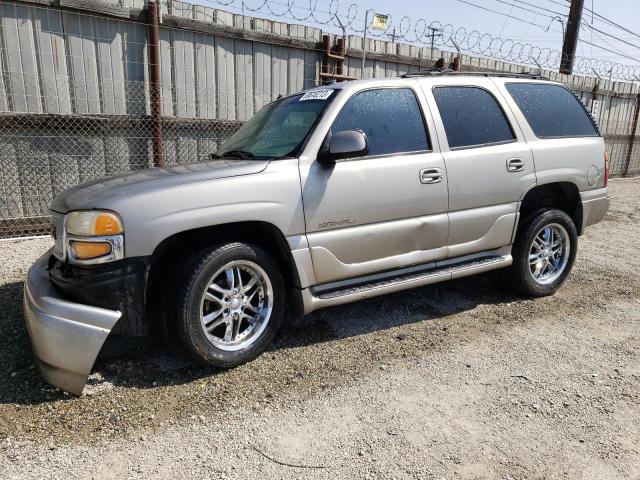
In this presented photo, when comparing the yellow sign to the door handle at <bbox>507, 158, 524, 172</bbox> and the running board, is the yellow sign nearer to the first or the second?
the door handle at <bbox>507, 158, 524, 172</bbox>

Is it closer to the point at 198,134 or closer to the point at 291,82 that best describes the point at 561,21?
the point at 291,82

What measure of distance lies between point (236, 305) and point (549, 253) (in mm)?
3099

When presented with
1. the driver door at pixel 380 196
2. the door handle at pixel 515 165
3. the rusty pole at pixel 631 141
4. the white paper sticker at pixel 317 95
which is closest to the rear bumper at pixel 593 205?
the door handle at pixel 515 165

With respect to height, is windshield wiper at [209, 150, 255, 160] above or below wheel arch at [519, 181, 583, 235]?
above

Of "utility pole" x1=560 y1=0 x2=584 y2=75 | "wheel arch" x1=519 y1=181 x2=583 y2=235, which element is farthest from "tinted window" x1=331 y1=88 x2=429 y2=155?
"utility pole" x1=560 y1=0 x2=584 y2=75

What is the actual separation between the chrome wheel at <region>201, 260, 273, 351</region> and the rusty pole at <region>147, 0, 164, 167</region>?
382 cm

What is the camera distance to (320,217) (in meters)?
3.30

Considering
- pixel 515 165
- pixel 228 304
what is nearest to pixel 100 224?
pixel 228 304

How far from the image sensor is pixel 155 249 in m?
2.88

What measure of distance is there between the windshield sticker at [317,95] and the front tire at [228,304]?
4.29 feet

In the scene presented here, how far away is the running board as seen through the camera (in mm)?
3381

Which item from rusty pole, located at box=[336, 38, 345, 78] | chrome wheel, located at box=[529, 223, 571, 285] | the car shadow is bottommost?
the car shadow

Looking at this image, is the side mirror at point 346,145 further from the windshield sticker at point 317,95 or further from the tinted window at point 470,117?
the tinted window at point 470,117

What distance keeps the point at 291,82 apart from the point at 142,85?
239 cm
